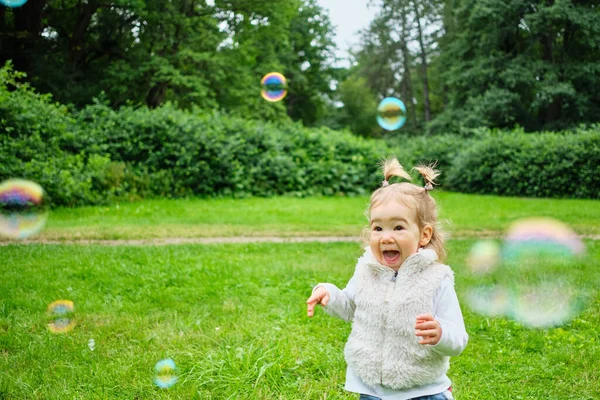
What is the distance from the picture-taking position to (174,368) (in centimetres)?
337

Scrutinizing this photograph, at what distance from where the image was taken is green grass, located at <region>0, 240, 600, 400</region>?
319 cm

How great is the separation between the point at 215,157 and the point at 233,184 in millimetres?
844

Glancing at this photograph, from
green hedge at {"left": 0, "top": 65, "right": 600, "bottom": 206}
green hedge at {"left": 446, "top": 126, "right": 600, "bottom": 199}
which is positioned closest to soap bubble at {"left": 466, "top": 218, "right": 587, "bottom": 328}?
green hedge at {"left": 0, "top": 65, "right": 600, "bottom": 206}

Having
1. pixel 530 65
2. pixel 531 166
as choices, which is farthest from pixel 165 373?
pixel 530 65

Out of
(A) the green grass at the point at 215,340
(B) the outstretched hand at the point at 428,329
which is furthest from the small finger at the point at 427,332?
(A) the green grass at the point at 215,340

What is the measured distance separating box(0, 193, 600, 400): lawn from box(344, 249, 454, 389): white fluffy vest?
3.18ft

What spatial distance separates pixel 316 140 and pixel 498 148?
6.10 meters

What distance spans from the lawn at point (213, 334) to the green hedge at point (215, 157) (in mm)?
4511

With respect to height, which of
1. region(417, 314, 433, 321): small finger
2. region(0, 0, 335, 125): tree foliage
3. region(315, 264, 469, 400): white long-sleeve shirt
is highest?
region(0, 0, 335, 125): tree foliage

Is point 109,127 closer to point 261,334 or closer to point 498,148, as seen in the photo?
point 261,334

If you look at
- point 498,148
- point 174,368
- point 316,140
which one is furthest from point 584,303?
point 498,148

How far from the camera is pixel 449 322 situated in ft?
7.16

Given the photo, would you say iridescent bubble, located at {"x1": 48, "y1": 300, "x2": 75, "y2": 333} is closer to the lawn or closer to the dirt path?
the lawn

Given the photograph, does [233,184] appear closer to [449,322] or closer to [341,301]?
[341,301]
